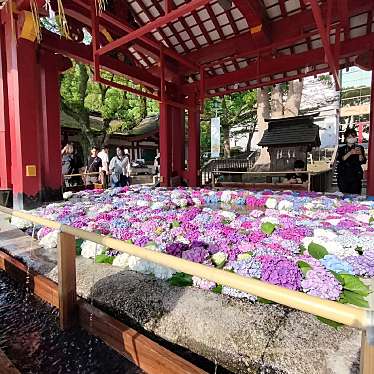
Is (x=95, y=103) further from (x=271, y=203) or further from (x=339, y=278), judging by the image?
(x=339, y=278)

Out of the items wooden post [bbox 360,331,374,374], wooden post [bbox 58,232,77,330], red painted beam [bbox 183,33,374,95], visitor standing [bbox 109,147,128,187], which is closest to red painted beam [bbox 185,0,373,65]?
red painted beam [bbox 183,33,374,95]

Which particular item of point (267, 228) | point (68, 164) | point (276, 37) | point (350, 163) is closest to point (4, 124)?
point (68, 164)

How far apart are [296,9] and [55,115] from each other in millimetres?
6026

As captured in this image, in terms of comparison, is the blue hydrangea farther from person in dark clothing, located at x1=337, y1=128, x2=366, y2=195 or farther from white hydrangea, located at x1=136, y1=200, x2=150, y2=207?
person in dark clothing, located at x1=337, y1=128, x2=366, y2=195

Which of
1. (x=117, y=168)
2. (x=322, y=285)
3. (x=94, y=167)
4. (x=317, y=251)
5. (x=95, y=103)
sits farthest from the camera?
(x=95, y=103)

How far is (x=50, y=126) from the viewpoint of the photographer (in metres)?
6.42

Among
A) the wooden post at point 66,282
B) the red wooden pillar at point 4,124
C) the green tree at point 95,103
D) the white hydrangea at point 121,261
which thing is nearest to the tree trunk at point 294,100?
the green tree at point 95,103

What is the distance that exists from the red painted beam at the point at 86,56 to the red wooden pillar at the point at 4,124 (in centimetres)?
87

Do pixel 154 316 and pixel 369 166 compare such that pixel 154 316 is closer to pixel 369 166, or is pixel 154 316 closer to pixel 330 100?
pixel 369 166

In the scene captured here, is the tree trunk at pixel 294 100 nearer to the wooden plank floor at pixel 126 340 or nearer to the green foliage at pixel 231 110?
the green foliage at pixel 231 110

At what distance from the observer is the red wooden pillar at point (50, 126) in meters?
6.34

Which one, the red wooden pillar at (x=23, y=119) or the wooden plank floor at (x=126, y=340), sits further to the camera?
the red wooden pillar at (x=23, y=119)

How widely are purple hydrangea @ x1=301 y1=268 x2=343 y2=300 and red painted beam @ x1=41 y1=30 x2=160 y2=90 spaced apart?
6515 millimetres

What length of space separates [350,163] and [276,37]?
356 cm
